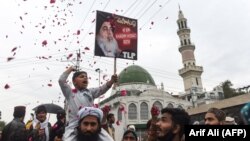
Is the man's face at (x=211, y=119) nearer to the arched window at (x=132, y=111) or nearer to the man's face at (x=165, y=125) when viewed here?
the man's face at (x=165, y=125)

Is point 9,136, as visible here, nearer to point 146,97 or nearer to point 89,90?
point 89,90

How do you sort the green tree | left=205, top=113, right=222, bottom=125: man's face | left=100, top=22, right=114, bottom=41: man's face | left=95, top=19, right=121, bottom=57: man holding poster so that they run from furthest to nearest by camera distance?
the green tree → left=100, top=22, right=114, bottom=41: man's face → left=95, top=19, right=121, bottom=57: man holding poster → left=205, top=113, right=222, bottom=125: man's face

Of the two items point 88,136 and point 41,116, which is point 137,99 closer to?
point 41,116

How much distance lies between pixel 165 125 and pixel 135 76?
1731 inches

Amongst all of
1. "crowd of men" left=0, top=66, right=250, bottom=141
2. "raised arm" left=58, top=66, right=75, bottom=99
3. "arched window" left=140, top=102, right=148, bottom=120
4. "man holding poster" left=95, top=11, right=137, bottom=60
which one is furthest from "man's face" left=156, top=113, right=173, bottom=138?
"arched window" left=140, top=102, right=148, bottom=120

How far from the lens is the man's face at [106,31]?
317 inches

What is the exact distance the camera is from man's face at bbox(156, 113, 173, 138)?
3076mm

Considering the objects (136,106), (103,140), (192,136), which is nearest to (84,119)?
(103,140)

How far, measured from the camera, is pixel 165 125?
10.2 feet

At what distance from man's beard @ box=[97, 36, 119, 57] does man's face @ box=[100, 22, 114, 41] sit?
0.28 ft

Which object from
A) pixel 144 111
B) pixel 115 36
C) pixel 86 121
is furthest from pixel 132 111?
pixel 86 121

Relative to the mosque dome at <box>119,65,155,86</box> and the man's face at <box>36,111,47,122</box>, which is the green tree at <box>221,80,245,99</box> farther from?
the man's face at <box>36,111,47,122</box>

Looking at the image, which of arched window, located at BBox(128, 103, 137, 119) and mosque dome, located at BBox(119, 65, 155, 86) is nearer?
arched window, located at BBox(128, 103, 137, 119)

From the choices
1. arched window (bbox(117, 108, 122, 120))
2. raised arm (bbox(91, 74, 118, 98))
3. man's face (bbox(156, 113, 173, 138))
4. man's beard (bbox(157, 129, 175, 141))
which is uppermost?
arched window (bbox(117, 108, 122, 120))
